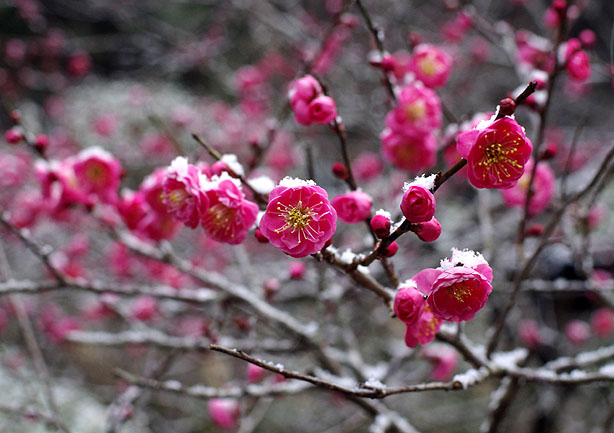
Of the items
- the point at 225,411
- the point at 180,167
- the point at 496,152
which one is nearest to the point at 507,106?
the point at 496,152

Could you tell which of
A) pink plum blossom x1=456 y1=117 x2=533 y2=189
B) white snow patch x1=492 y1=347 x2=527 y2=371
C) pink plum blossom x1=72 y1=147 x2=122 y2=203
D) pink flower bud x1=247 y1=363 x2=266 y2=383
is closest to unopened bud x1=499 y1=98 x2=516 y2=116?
pink plum blossom x1=456 y1=117 x2=533 y2=189

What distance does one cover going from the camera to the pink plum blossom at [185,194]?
88 centimetres

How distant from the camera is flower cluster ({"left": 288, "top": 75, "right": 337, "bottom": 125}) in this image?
3.29 ft

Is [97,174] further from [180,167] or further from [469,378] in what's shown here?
[469,378]

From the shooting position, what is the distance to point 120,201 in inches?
56.4

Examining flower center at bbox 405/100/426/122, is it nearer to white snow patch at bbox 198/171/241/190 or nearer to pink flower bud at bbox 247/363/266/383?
white snow patch at bbox 198/171/241/190

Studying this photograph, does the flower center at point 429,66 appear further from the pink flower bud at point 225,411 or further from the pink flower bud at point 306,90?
the pink flower bud at point 225,411

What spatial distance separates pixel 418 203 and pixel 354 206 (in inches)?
9.0

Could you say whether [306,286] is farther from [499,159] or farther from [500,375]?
[499,159]

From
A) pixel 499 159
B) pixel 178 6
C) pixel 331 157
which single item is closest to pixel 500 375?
pixel 499 159

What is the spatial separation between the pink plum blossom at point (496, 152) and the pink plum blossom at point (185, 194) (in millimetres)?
484

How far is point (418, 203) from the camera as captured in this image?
683mm

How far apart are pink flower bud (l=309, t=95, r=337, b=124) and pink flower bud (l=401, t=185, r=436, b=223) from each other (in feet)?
1.25

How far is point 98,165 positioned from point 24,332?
2.13ft
